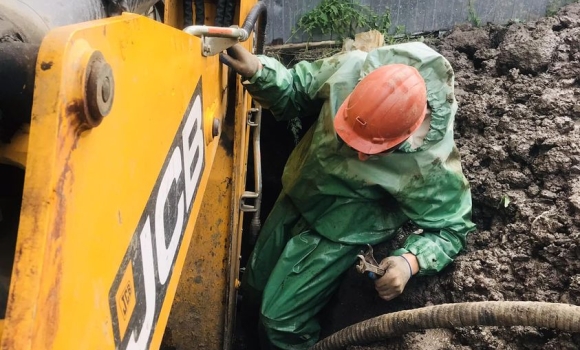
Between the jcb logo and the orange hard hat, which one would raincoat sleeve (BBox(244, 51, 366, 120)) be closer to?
the orange hard hat

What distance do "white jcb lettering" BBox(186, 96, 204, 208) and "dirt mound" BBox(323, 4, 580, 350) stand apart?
122 cm

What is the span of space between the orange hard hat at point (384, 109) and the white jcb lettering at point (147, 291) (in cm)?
120

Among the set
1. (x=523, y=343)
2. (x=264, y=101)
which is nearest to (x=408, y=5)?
(x=264, y=101)

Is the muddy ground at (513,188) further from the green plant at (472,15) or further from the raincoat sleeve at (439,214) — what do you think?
the green plant at (472,15)

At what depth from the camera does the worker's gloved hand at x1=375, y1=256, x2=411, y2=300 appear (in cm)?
225

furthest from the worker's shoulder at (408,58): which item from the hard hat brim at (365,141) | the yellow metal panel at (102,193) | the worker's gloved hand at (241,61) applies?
the yellow metal panel at (102,193)

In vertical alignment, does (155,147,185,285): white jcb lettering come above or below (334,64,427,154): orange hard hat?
below

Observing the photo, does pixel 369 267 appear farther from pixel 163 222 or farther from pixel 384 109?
pixel 163 222

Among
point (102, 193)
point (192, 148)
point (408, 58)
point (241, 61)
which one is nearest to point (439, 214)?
point (408, 58)

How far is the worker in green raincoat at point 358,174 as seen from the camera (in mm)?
2094

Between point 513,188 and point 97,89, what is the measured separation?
2187 mm

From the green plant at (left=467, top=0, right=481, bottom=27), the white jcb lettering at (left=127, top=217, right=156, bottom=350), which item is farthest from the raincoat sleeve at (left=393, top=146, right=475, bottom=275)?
the green plant at (left=467, top=0, right=481, bottom=27)

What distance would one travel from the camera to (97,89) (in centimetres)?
72

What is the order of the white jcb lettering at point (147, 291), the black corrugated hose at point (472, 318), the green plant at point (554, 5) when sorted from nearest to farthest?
1. the white jcb lettering at point (147, 291)
2. the black corrugated hose at point (472, 318)
3. the green plant at point (554, 5)
